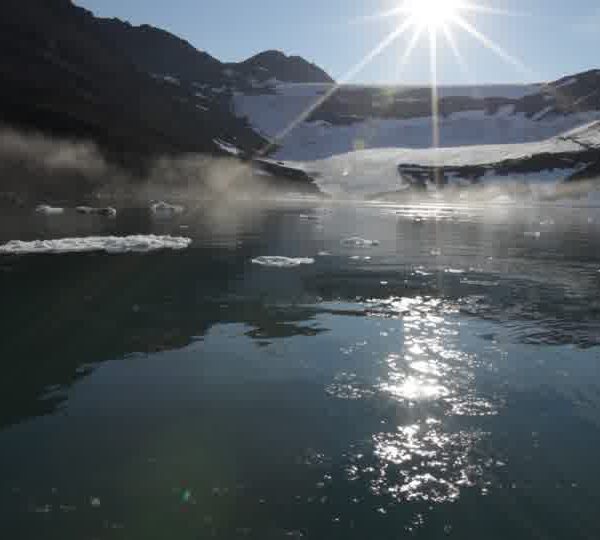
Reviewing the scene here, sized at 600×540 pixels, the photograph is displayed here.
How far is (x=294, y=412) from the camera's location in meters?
9.70

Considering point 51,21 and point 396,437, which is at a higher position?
point 51,21

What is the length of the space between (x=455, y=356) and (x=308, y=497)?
7.07 metres

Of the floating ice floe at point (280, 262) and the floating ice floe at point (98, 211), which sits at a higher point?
the floating ice floe at point (98, 211)

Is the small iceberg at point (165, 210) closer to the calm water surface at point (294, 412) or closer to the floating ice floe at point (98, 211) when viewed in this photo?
the floating ice floe at point (98, 211)

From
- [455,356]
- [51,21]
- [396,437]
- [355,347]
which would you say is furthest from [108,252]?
[51,21]

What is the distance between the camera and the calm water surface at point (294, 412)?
22.0ft

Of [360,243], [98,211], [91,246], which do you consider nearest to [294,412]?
[91,246]

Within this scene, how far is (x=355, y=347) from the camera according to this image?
13.7m

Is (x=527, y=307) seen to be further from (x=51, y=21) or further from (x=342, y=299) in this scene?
(x=51, y=21)

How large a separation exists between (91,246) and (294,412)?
24.5 m

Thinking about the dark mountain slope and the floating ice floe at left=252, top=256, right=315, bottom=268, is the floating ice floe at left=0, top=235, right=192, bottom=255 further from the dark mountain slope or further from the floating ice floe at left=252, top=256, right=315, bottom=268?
the dark mountain slope

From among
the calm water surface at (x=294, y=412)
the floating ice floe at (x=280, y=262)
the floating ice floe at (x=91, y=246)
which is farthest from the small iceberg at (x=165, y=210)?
the calm water surface at (x=294, y=412)

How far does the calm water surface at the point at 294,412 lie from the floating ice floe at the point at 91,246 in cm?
879

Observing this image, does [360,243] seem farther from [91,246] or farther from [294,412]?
[294,412]
